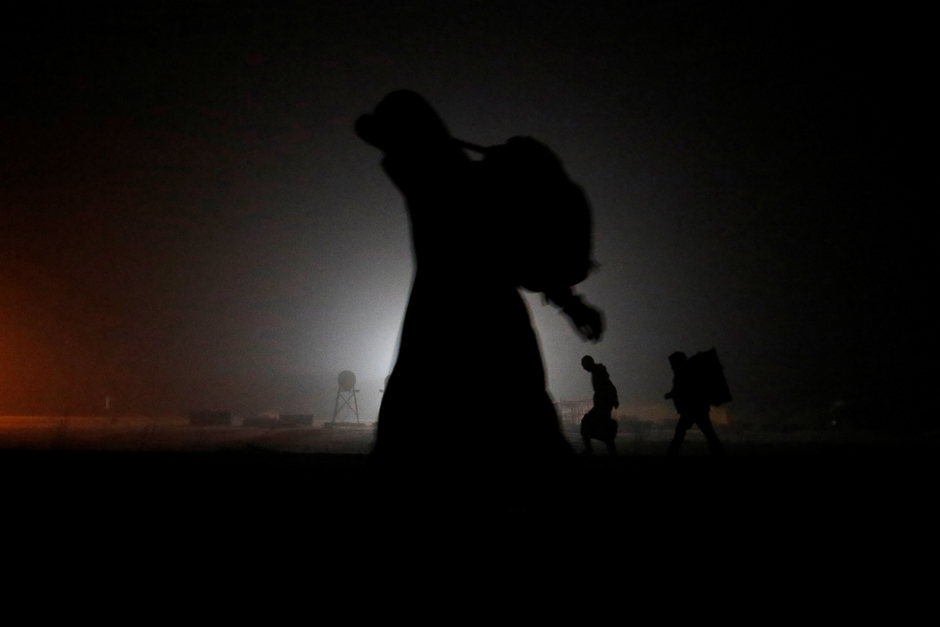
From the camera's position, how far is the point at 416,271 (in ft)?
7.02

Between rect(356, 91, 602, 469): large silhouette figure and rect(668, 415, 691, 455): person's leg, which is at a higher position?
rect(356, 91, 602, 469): large silhouette figure

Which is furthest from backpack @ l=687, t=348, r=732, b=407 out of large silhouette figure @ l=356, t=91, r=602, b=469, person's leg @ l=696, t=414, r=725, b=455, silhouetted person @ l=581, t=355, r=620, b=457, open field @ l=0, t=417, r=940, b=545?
large silhouette figure @ l=356, t=91, r=602, b=469

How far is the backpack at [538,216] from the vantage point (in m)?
2.04

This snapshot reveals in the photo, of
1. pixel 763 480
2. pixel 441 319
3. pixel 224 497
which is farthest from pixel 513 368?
pixel 763 480

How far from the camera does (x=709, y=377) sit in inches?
326

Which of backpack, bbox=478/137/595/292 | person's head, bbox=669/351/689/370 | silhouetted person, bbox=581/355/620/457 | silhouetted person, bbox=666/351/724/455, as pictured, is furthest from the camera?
silhouetted person, bbox=581/355/620/457

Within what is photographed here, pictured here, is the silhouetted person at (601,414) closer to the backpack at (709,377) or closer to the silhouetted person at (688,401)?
the silhouetted person at (688,401)

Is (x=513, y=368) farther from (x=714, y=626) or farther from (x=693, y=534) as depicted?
(x=693, y=534)

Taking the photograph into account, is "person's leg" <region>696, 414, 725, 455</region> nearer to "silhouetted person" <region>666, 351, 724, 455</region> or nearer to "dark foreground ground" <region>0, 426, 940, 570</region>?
"silhouetted person" <region>666, 351, 724, 455</region>

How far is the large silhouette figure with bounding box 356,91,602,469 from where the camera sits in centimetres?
192

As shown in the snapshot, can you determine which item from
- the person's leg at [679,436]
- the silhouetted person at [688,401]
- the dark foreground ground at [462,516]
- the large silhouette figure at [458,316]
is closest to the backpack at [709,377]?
the silhouetted person at [688,401]

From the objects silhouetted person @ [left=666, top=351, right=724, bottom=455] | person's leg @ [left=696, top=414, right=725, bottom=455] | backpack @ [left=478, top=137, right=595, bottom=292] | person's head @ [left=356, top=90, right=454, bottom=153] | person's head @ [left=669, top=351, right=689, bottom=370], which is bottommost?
person's leg @ [left=696, top=414, right=725, bottom=455]

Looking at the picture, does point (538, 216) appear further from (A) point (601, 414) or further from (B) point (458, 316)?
(A) point (601, 414)

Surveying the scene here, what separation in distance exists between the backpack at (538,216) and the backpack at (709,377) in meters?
7.03
